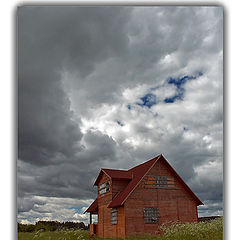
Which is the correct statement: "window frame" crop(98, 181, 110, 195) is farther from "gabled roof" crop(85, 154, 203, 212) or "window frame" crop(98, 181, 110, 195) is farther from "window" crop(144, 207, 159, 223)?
"window" crop(144, 207, 159, 223)

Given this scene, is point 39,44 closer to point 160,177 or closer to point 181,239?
point 181,239

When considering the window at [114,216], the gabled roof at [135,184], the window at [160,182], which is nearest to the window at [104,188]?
the gabled roof at [135,184]

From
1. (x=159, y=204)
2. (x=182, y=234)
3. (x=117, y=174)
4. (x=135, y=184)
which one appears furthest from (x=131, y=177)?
(x=182, y=234)

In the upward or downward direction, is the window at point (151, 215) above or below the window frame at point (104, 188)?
below

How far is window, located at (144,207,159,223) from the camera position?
23.5m

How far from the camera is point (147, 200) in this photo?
2388 centimetres

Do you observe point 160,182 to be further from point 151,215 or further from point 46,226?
point 46,226

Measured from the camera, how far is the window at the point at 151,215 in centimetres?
2348

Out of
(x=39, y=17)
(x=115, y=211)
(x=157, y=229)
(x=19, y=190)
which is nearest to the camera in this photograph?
(x=19, y=190)

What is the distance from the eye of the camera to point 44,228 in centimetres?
1227

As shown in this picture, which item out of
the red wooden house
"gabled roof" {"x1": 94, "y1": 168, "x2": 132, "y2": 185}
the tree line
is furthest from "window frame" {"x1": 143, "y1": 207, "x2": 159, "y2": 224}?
the tree line

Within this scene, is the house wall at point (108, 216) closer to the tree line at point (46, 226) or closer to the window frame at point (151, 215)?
the window frame at point (151, 215)
